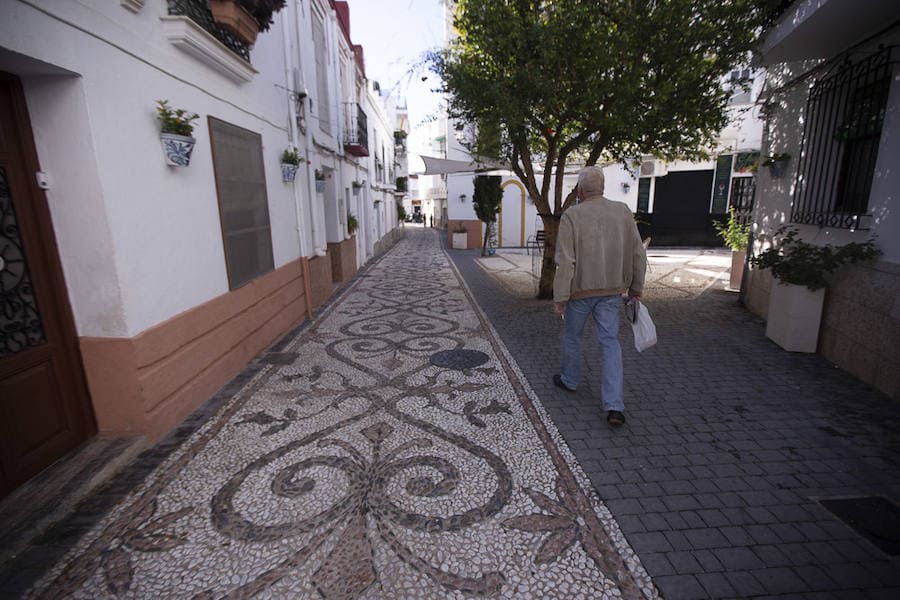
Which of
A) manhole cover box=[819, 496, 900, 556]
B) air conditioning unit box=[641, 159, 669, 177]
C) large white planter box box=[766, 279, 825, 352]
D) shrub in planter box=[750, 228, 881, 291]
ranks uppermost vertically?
air conditioning unit box=[641, 159, 669, 177]

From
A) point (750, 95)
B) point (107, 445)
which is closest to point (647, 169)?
point (750, 95)

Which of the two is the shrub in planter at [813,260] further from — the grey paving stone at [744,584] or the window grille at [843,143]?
the grey paving stone at [744,584]

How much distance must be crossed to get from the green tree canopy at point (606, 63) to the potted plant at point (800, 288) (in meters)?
2.09

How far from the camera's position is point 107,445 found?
2.90 meters

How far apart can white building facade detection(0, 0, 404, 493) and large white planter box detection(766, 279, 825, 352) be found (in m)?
5.86

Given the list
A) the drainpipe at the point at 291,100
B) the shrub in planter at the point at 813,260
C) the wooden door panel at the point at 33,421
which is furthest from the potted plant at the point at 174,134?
the shrub in planter at the point at 813,260

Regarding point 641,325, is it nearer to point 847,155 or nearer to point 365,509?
point 365,509

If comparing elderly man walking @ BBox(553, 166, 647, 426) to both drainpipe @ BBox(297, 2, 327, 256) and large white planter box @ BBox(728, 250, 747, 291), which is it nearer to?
drainpipe @ BBox(297, 2, 327, 256)

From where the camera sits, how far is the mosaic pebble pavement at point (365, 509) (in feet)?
6.45

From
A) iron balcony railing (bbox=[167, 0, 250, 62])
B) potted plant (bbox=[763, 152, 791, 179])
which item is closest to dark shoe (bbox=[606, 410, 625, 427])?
iron balcony railing (bbox=[167, 0, 250, 62])

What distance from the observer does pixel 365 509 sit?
7.88ft

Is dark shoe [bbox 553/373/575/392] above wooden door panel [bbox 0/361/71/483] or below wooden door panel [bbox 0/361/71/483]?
below

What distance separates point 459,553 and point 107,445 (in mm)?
2451

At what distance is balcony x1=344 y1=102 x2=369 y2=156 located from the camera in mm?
10430
